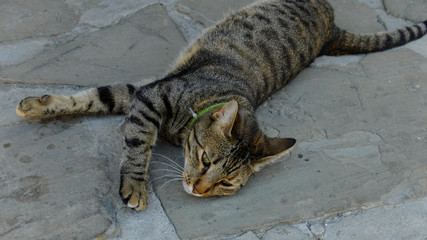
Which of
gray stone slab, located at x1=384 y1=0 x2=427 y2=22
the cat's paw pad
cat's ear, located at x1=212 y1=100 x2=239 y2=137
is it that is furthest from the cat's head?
gray stone slab, located at x1=384 y1=0 x2=427 y2=22

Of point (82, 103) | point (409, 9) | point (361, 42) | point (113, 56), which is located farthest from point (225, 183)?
point (409, 9)

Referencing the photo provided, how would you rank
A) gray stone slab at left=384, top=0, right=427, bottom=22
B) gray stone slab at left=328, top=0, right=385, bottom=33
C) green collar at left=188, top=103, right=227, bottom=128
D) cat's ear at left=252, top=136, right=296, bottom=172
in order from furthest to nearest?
gray stone slab at left=384, top=0, right=427, bottom=22
gray stone slab at left=328, top=0, right=385, bottom=33
green collar at left=188, top=103, right=227, bottom=128
cat's ear at left=252, top=136, right=296, bottom=172

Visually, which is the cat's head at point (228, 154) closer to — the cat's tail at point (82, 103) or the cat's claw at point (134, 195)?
the cat's claw at point (134, 195)

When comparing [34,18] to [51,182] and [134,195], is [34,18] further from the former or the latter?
[134,195]

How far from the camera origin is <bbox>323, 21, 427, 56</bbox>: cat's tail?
14.0 ft

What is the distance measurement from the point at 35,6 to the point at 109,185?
2214mm

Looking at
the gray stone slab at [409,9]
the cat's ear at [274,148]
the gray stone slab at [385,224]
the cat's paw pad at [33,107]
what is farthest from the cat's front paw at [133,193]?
the gray stone slab at [409,9]

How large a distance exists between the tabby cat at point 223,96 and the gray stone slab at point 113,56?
251 mm

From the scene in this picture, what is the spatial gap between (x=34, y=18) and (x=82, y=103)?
1.28m

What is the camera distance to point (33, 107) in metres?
3.17

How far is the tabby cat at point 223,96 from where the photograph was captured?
111 inches

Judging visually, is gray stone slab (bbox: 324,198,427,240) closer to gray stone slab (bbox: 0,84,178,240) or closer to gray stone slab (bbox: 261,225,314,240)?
gray stone slab (bbox: 261,225,314,240)

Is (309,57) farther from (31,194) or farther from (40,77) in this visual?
(31,194)

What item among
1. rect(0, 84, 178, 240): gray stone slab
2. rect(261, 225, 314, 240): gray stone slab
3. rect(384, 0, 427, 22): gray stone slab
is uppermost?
rect(0, 84, 178, 240): gray stone slab
